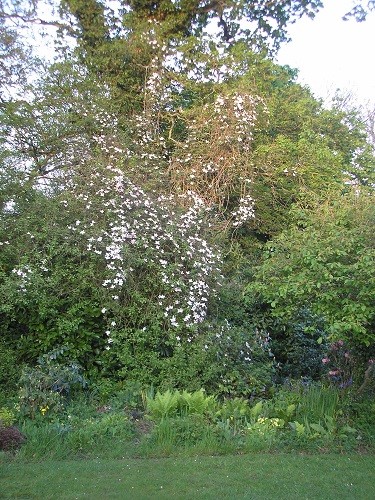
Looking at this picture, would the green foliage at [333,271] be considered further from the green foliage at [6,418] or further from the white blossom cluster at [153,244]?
the green foliage at [6,418]

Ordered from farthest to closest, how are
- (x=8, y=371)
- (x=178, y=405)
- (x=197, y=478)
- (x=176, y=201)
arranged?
(x=176, y=201)
(x=8, y=371)
(x=178, y=405)
(x=197, y=478)

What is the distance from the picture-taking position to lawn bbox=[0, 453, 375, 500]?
543 cm

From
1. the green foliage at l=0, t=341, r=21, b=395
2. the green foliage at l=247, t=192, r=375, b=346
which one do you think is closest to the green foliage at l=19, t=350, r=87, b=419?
the green foliage at l=0, t=341, r=21, b=395

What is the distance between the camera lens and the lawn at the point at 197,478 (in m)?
5.43

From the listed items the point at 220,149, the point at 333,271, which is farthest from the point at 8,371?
the point at 220,149

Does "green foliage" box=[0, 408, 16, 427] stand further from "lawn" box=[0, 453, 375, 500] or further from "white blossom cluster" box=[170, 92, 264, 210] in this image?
"white blossom cluster" box=[170, 92, 264, 210]

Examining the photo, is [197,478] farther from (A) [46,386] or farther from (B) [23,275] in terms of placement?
(B) [23,275]

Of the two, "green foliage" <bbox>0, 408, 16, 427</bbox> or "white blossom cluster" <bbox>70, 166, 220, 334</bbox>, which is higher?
"white blossom cluster" <bbox>70, 166, 220, 334</bbox>

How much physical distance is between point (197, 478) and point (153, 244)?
4.34 meters

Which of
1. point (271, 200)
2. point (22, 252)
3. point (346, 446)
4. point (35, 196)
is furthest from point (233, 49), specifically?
point (346, 446)

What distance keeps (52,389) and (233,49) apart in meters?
9.83

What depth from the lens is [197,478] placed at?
5848 millimetres

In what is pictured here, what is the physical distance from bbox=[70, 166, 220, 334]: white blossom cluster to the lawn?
9.80 feet

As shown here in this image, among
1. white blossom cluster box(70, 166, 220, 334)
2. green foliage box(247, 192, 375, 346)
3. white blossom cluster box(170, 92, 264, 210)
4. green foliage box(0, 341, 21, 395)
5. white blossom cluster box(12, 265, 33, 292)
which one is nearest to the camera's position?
green foliage box(247, 192, 375, 346)
